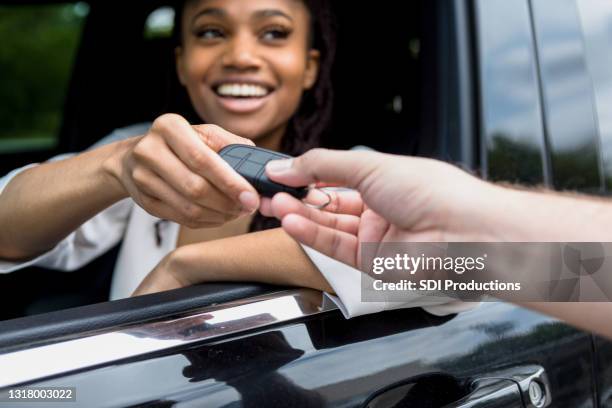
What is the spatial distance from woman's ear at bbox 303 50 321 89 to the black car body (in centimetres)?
19

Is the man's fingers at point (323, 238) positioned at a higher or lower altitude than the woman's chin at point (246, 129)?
lower

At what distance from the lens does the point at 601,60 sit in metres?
1.89

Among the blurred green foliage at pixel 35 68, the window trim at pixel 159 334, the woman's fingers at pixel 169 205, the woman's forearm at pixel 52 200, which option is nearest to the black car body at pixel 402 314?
the window trim at pixel 159 334

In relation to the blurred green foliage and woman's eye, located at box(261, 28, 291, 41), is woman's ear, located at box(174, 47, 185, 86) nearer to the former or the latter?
woman's eye, located at box(261, 28, 291, 41)

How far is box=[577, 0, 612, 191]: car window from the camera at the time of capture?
6.13 feet

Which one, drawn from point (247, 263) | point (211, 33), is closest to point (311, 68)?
point (211, 33)

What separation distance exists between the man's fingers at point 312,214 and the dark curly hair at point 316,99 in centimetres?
115

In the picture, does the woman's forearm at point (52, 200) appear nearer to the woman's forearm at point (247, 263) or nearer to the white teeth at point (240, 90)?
the woman's forearm at point (247, 263)

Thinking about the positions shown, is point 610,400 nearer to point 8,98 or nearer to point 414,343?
point 414,343

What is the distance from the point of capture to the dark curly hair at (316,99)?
233 centimetres

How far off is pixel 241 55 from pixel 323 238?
1.04 metres

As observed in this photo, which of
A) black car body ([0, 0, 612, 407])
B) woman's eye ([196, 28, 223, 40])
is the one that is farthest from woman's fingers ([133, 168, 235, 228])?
woman's eye ([196, 28, 223, 40])

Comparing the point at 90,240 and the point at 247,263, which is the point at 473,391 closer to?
the point at 247,263

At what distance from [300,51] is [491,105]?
68cm
